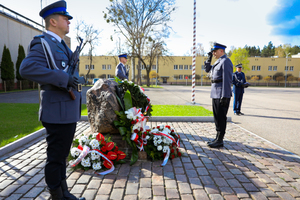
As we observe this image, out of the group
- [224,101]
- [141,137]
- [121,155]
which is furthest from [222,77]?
[121,155]

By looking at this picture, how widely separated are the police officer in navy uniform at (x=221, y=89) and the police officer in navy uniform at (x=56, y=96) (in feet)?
11.1

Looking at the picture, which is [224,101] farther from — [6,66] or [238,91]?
[6,66]

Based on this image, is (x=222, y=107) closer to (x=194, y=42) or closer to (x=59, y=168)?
(x=59, y=168)

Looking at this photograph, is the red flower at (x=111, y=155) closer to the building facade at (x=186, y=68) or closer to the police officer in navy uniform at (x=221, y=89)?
the police officer in navy uniform at (x=221, y=89)

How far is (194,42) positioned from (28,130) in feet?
32.1

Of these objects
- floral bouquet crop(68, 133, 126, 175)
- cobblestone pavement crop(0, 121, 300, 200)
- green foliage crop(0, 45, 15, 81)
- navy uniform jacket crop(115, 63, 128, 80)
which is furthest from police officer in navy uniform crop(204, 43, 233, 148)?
green foliage crop(0, 45, 15, 81)

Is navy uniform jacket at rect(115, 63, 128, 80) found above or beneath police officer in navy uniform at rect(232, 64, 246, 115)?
above

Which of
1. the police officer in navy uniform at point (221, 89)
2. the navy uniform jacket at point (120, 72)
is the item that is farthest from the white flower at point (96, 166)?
the navy uniform jacket at point (120, 72)

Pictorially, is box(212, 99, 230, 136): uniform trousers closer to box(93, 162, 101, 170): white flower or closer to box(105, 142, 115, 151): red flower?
box(105, 142, 115, 151): red flower

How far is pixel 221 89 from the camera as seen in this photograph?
471 centimetres

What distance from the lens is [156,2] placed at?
32.6 meters

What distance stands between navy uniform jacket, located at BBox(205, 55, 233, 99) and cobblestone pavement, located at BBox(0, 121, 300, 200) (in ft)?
4.24

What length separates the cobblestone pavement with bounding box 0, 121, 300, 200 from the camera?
279 centimetres

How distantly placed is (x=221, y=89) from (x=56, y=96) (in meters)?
3.65
